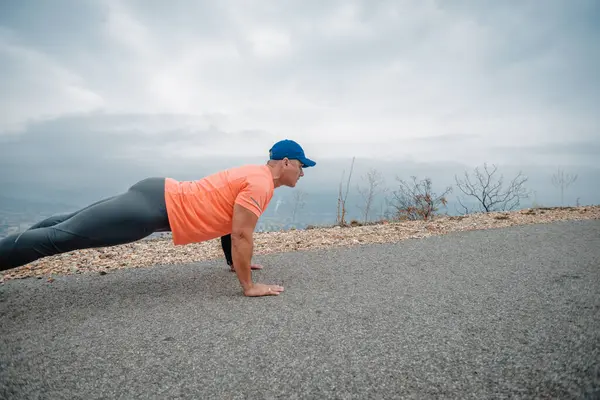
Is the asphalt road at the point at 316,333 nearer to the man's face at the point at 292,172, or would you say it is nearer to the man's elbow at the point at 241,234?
the man's elbow at the point at 241,234

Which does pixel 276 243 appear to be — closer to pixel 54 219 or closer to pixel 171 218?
pixel 171 218

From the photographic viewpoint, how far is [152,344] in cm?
177

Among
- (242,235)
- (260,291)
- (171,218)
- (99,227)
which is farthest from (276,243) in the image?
(99,227)

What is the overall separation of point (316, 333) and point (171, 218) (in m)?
1.23

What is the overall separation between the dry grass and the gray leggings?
1117 mm

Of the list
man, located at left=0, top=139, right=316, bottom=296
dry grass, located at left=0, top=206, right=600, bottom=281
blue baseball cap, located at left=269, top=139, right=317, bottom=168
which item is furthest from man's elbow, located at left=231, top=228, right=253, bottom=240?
dry grass, located at left=0, top=206, right=600, bottom=281

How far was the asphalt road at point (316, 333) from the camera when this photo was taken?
138cm

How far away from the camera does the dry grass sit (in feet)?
11.1

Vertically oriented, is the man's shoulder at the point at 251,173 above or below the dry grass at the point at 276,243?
above

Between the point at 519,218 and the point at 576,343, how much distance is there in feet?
14.7

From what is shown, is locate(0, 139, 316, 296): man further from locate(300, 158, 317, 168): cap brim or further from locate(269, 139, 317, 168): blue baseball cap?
locate(300, 158, 317, 168): cap brim

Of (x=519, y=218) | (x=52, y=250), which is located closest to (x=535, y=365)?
(x=52, y=250)

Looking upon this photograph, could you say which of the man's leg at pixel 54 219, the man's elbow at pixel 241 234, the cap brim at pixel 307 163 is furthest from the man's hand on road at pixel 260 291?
the man's leg at pixel 54 219

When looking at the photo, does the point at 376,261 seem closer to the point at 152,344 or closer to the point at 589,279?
the point at 589,279
